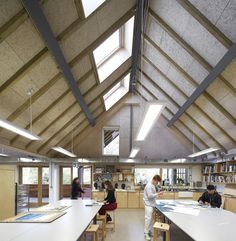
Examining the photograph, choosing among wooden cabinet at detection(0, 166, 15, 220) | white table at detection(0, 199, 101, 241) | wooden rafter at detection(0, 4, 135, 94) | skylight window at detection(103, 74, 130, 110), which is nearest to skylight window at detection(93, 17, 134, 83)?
wooden rafter at detection(0, 4, 135, 94)

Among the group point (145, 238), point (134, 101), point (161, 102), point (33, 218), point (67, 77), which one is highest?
point (134, 101)

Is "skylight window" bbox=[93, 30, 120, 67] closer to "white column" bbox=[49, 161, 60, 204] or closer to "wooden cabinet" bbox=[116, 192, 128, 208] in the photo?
"white column" bbox=[49, 161, 60, 204]

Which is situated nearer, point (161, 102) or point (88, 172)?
point (161, 102)

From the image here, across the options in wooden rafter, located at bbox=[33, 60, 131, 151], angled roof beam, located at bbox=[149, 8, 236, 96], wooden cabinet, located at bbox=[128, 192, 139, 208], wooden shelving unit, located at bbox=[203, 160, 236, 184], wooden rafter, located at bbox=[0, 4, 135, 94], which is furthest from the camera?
wooden cabinet, located at bbox=[128, 192, 139, 208]

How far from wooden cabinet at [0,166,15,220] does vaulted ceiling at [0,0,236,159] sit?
2.61 ft

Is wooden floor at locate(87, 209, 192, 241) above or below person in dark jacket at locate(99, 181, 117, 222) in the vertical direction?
below

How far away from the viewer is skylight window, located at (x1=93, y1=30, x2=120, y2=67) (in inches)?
260

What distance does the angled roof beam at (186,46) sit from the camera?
5805mm

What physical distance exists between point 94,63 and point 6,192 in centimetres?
413

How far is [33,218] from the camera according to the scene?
4.79m

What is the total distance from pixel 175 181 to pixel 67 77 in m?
9.64

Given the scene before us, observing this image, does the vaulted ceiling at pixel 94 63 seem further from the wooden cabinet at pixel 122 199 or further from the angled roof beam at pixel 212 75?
the wooden cabinet at pixel 122 199

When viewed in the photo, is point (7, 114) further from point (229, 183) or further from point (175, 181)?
point (175, 181)

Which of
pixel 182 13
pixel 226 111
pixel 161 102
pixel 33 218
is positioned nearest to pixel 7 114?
pixel 33 218
